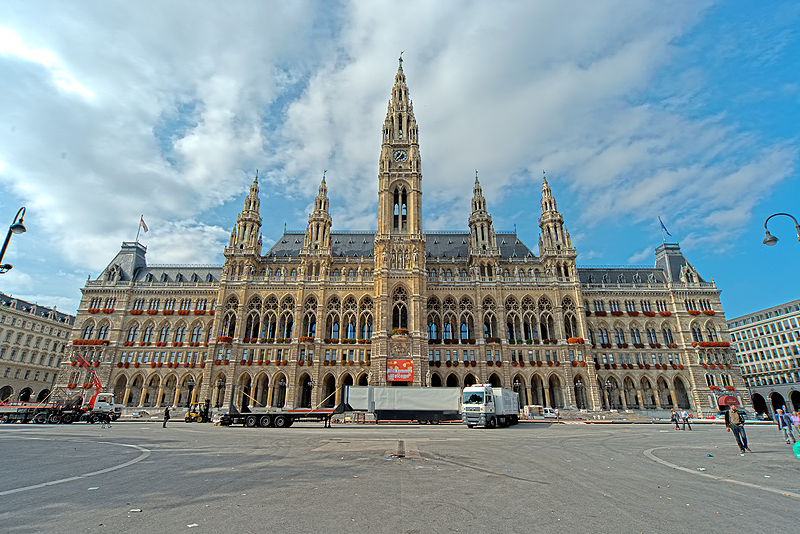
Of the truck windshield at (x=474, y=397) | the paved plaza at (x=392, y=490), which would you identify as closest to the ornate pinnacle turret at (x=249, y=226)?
the truck windshield at (x=474, y=397)

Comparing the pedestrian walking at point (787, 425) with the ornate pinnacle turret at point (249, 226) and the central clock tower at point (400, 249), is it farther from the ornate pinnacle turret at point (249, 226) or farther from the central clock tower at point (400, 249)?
the ornate pinnacle turret at point (249, 226)

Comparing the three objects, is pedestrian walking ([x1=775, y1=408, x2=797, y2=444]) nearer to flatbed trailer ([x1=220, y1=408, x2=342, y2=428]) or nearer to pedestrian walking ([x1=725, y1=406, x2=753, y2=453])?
pedestrian walking ([x1=725, y1=406, x2=753, y2=453])

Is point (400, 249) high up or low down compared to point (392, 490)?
up

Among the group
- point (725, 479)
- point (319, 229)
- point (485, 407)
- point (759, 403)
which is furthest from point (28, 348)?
point (759, 403)

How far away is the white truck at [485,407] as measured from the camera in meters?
32.8

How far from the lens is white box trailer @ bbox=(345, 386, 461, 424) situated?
3797cm

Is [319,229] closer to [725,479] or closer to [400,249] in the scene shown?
[400,249]

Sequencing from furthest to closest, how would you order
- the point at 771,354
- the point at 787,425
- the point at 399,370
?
1. the point at 771,354
2. the point at 399,370
3. the point at 787,425

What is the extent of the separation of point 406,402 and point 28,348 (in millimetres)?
71122

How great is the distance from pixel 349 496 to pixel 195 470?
20.1 ft

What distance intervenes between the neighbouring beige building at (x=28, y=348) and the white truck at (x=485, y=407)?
65541mm

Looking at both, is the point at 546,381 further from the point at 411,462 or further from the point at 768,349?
the point at 768,349

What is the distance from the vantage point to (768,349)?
74.6 meters

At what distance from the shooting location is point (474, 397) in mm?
33875
